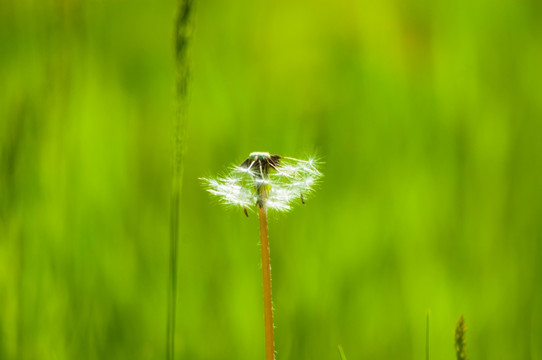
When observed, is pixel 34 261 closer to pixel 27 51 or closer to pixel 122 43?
pixel 27 51

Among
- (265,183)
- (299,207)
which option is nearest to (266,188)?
(265,183)

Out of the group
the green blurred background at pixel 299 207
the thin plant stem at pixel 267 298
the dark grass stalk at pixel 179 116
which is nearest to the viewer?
the thin plant stem at pixel 267 298

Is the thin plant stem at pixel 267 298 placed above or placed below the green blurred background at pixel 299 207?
below

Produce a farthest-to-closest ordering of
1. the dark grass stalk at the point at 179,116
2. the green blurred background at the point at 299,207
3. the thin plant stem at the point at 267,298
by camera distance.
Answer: the green blurred background at the point at 299,207, the dark grass stalk at the point at 179,116, the thin plant stem at the point at 267,298

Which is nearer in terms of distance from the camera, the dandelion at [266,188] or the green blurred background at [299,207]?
the dandelion at [266,188]

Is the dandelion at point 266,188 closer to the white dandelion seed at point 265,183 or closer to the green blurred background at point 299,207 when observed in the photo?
the white dandelion seed at point 265,183

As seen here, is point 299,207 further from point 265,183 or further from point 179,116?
point 265,183

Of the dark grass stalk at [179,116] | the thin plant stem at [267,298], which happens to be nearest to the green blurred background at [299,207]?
the dark grass stalk at [179,116]
